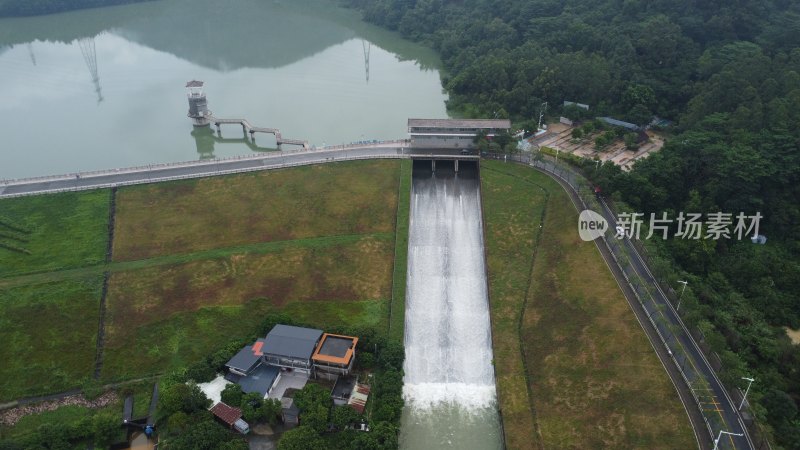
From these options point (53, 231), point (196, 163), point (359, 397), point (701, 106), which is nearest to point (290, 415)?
point (359, 397)

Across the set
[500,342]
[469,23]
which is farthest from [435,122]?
[469,23]

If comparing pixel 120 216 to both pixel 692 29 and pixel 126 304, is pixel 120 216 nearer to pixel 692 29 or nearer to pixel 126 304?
pixel 126 304

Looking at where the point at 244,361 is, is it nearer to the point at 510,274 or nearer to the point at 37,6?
the point at 510,274

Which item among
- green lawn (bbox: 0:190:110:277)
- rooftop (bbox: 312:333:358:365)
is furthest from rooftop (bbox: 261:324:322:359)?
green lawn (bbox: 0:190:110:277)

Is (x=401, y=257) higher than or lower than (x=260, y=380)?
higher

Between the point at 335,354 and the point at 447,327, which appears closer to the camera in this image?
the point at 335,354

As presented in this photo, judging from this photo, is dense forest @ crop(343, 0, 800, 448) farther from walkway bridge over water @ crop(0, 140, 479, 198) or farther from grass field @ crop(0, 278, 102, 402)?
grass field @ crop(0, 278, 102, 402)
